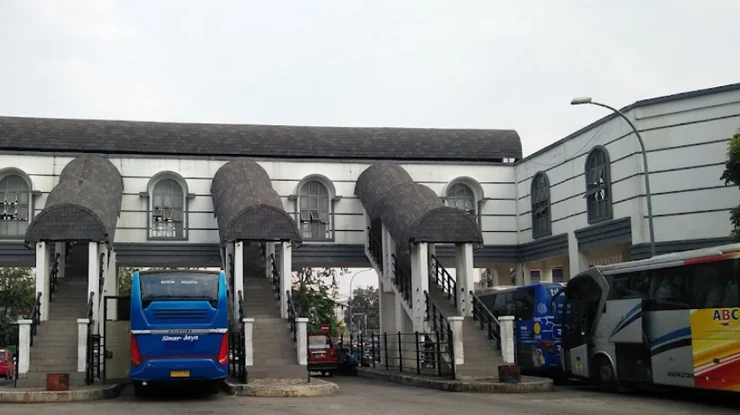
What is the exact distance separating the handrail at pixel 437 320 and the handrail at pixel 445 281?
1.34m

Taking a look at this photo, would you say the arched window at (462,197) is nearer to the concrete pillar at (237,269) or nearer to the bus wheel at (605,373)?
the concrete pillar at (237,269)

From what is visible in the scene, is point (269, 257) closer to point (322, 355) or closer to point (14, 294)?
point (322, 355)

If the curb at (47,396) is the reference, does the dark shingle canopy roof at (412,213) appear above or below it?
above

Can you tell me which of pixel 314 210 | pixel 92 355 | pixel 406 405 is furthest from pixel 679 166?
pixel 92 355

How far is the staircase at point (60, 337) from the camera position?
21875mm

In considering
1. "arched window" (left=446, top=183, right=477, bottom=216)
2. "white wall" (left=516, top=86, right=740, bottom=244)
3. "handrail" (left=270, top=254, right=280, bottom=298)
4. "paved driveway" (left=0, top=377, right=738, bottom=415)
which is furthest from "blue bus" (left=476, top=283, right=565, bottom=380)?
"handrail" (left=270, top=254, right=280, bottom=298)

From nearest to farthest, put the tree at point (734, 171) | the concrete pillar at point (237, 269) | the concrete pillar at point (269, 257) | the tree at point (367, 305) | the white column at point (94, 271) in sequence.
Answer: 1. the tree at point (734, 171)
2. the white column at point (94, 271)
3. the concrete pillar at point (237, 269)
4. the concrete pillar at point (269, 257)
5. the tree at point (367, 305)

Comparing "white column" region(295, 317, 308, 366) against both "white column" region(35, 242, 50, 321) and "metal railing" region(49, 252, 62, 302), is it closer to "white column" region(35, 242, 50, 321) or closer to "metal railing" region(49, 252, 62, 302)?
Result: "white column" region(35, 242, 50, 321)

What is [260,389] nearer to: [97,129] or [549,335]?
[549,335]

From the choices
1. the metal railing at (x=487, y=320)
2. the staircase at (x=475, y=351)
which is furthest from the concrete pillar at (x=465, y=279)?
the staircase at (x=475, y=351)

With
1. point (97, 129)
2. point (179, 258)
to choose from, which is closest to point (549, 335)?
point (179, 258)

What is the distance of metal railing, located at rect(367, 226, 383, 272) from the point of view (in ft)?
99.1

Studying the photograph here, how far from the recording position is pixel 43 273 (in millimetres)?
24625

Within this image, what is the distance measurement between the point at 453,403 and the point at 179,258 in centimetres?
1507
